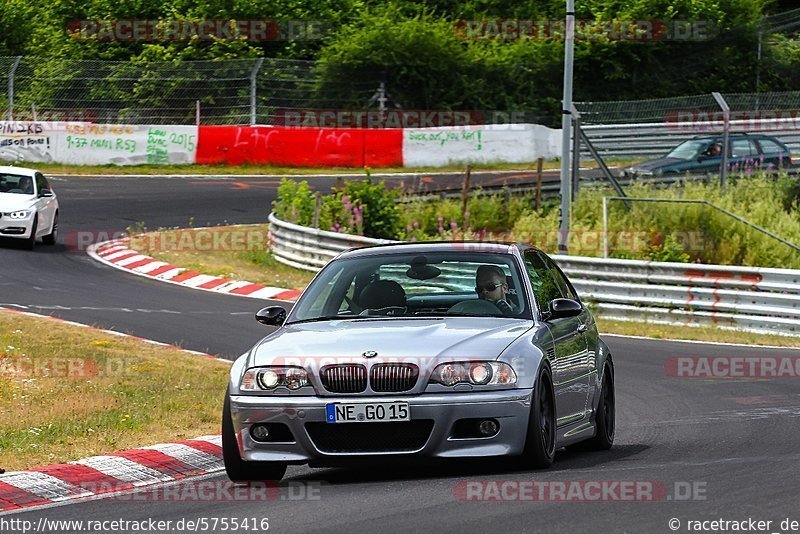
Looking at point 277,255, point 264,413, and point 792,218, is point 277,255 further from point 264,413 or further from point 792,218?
point 264,413

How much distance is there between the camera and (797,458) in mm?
9102

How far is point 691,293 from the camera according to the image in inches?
827

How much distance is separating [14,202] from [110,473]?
18474 mm

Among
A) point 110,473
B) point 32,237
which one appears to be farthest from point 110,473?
point 32,237

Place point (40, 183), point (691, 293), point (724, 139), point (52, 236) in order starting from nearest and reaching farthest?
point (691, 293) < point (724, 139) < point (40, 183) < point (52, 236)

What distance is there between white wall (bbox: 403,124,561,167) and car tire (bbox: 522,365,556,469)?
32.3 m

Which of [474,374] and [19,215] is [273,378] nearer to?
[474,374]

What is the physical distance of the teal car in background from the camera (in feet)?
92.6

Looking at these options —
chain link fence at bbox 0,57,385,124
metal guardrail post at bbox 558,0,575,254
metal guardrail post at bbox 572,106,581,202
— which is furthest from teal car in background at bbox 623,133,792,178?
chain link fence at bbox 0,57,385,124

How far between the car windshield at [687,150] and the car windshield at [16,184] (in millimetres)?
11975

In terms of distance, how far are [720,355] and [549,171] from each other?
24.2 m

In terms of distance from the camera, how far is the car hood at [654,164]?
28561 millimetres

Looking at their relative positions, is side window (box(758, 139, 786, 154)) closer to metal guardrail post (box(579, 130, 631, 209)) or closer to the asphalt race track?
metal guardrail post (box(579, 130, 631, 209))

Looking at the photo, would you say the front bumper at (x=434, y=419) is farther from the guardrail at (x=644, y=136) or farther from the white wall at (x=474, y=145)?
the white wall at (x=474, y=145)
